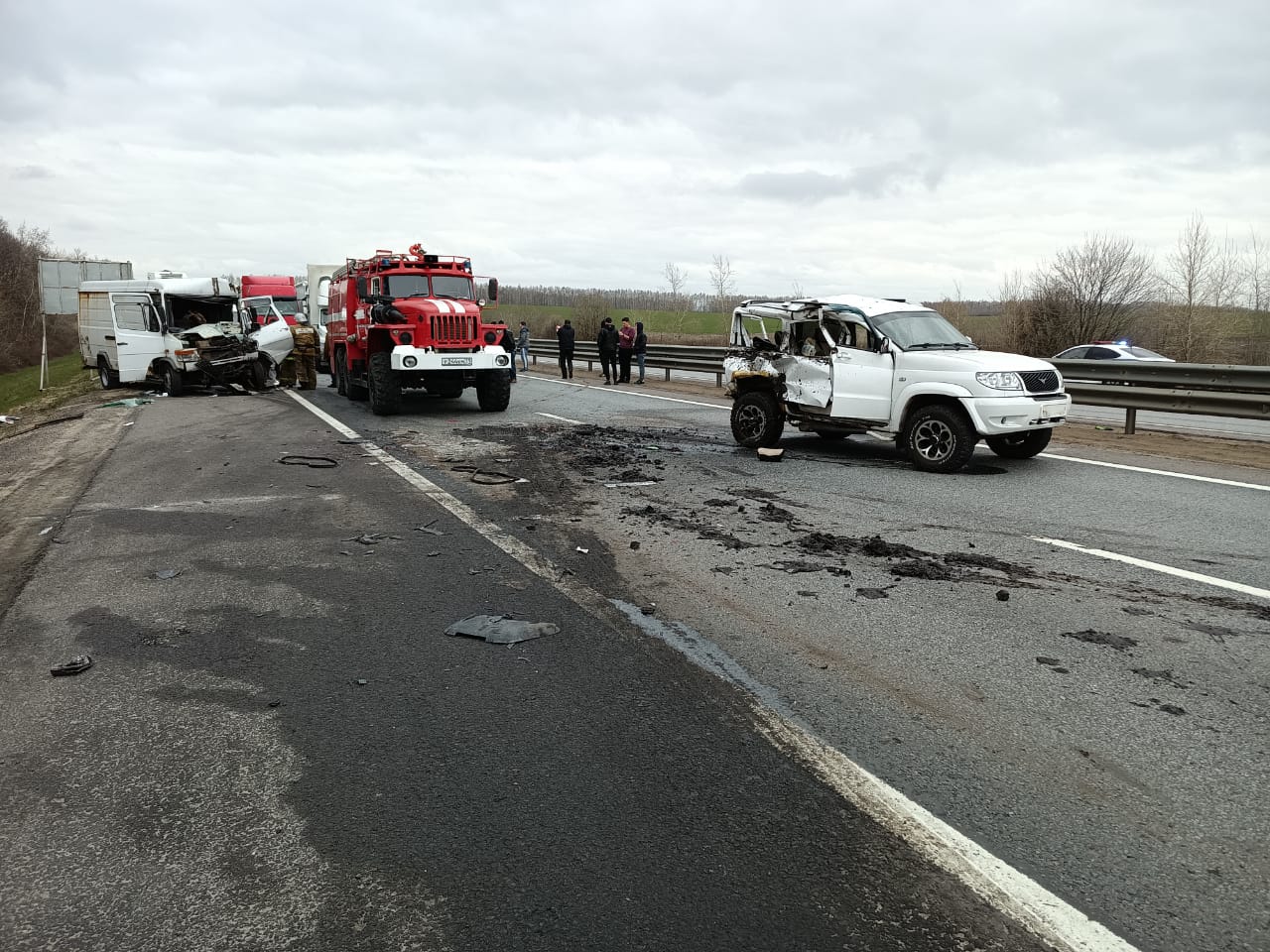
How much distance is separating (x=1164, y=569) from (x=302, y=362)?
22.3 m

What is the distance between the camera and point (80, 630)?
201 inches

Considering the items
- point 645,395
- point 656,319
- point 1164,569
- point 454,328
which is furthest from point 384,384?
point 656,319

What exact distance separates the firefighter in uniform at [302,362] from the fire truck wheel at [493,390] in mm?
8392

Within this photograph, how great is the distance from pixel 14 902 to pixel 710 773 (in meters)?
2.30

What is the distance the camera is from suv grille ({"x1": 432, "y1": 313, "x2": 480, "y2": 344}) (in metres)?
17.0

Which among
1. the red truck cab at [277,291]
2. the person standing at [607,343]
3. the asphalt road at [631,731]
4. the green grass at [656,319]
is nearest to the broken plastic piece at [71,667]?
the asphalt road at [631,731]

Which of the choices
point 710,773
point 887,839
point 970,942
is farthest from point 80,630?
point 970,942

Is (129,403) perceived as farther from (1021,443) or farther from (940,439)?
(1021,443)

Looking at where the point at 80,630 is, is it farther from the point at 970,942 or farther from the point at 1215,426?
the point at 1215,426

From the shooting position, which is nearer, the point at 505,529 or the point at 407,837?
the point at 407,837

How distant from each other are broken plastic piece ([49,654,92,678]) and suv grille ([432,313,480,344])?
505 inches

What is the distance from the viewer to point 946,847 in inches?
116

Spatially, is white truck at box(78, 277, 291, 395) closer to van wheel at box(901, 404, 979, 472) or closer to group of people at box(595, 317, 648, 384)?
group of people at box(595, 317, 648, 384)

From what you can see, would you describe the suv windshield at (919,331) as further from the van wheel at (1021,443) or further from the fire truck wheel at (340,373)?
the fire truck wheel at (340,373)
